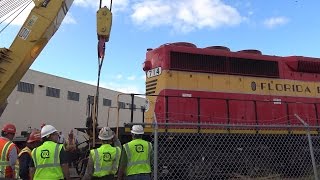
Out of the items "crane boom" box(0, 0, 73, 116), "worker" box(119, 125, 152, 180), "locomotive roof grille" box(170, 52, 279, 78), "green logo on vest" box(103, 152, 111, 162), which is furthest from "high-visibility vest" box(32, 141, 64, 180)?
"locomotive roof grille" box(170, 52, 279, 78)

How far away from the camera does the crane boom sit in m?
9.34

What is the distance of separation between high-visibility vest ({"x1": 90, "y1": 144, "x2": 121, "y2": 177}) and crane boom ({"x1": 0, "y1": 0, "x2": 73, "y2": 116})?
5.15 meters

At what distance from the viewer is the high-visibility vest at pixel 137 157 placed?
5254mm

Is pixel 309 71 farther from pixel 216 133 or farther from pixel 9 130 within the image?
pixel 9 130

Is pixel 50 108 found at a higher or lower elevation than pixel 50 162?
higher

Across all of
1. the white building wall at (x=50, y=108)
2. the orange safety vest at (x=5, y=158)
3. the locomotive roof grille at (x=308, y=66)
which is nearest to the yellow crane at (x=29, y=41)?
the orange safety vest at (x=5, y=158)

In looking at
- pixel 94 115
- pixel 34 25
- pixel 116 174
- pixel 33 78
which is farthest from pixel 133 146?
pixel 33 78

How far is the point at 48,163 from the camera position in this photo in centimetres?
473

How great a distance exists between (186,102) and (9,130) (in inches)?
243

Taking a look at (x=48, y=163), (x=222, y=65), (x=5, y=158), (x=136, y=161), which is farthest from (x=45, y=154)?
(x=222, y=65)

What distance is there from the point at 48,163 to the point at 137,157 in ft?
3.96

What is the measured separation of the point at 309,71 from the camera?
13.2 metres

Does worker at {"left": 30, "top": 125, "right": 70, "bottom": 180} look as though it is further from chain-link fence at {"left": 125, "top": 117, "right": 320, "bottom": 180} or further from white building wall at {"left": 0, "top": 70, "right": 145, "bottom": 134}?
white building wall at {"left": 0, "top": 70, "right": 145, "bottom": 134}

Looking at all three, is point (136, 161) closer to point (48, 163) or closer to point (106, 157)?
point (106, 157)
